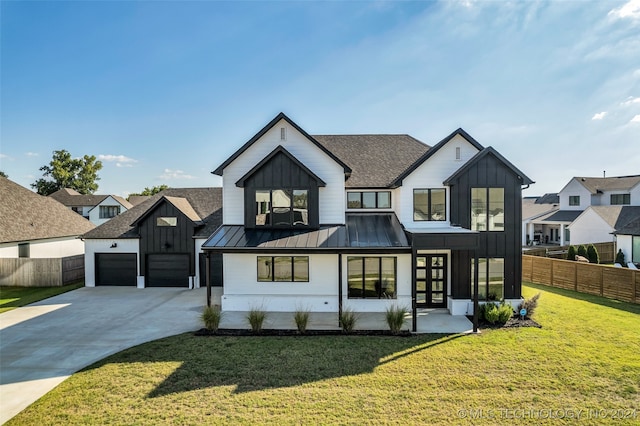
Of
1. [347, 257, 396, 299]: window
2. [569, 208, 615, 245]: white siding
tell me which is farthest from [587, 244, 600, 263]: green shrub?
[347, 257, 396, 299]: window

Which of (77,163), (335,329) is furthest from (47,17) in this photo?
(77,163)

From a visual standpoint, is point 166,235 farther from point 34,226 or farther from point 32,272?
point 34,226

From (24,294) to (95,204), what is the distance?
41930 mm

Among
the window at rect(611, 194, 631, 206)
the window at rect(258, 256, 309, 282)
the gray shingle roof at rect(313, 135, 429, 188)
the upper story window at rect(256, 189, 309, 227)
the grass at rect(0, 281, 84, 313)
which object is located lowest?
the grass at rect(0, 281, 84, 313)

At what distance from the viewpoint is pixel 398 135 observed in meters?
19.2

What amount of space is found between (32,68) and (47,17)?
16.7 feet

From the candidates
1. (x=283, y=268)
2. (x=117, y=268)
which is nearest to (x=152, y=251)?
(x=117, y=268)

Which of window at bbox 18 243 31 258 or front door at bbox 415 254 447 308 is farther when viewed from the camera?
window at bbox 18 243 31 258

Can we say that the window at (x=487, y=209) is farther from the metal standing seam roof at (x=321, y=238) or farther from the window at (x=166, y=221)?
the window at (x=166, y=221)

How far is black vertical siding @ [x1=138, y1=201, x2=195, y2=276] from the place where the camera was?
17.8m

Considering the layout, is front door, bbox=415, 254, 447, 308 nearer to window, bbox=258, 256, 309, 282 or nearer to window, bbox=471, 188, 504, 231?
window, bbox=471, 188, 504, 231

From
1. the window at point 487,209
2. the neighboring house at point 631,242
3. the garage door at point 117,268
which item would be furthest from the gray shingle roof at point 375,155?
the neighboring house at point 631,242

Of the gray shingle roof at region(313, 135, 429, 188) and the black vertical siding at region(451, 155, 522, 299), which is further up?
the gray shingle roof at region(313, 135, 429, 188)

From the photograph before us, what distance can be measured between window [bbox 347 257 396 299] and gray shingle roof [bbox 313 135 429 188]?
394 cm
